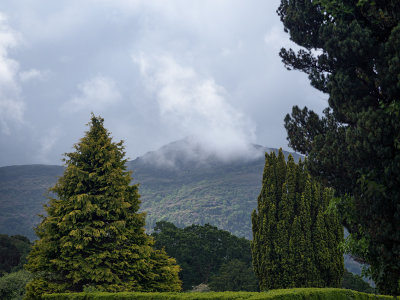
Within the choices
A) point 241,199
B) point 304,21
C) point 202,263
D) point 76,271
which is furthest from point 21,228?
point 304,21

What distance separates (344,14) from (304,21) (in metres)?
1.10

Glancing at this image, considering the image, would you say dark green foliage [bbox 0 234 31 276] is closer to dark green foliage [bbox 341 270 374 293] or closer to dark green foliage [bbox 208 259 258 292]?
dark green foliage [bbox 208 259 258 292]

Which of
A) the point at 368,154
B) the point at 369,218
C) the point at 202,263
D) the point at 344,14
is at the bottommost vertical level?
the point at 202,263

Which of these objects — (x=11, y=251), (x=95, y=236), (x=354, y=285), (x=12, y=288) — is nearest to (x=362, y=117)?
(x=95, y=236)

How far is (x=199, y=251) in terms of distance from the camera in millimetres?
39531

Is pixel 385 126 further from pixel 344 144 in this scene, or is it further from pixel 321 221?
pixel 321 221

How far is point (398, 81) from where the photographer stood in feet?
22.2

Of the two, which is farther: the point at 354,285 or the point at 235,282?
the point at 354,285

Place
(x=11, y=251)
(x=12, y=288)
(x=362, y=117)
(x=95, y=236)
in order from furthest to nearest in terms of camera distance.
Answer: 1. (x=11, y=251)
2. (x=12, y=288)
3. (x=95, y=236)
4. (x=362, y=117)

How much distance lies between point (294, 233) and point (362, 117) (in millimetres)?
10806

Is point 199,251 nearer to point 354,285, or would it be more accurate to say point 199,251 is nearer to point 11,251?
point 354,285

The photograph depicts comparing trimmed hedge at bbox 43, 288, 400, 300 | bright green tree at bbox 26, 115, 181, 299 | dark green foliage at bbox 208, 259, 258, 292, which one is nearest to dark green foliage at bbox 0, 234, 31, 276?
dark green foliage at bbox 208, 259, 258, 292

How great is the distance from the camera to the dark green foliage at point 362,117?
660cm

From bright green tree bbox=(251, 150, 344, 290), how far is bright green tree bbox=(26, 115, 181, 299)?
14.7 feet
